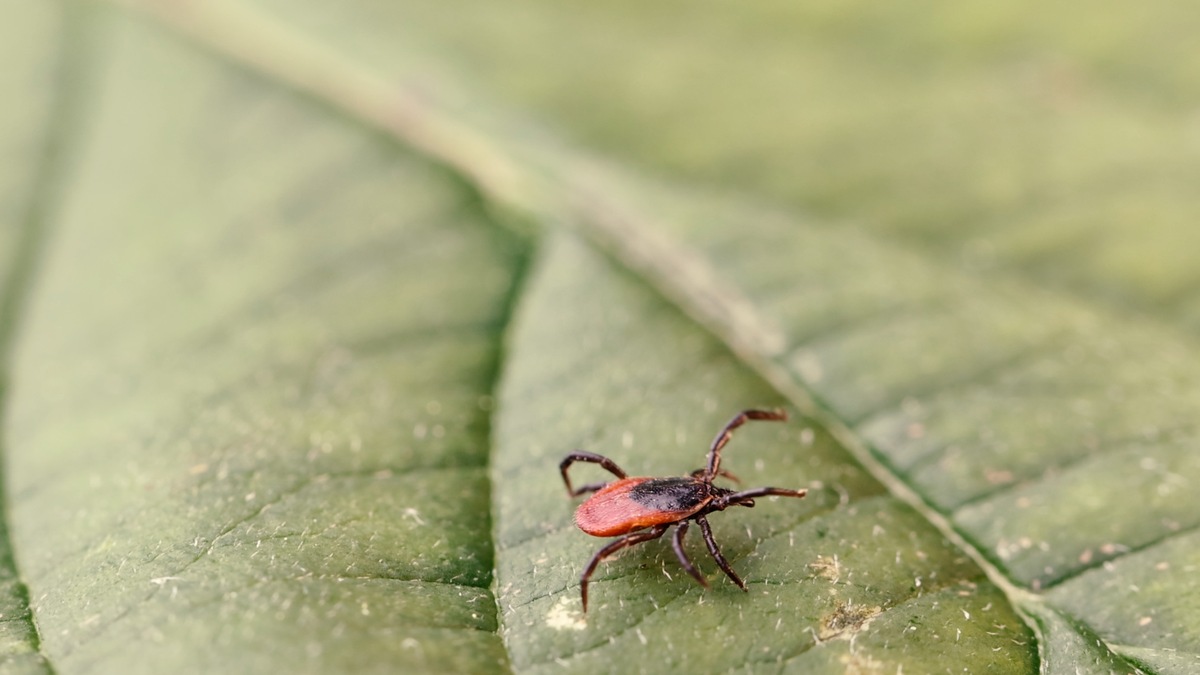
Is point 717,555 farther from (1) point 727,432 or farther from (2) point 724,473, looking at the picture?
(1) point 727,432

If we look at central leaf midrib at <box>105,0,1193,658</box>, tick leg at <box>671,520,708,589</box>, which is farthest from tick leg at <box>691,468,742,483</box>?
central leaf midrib at <box>105,0,1193,658</box>

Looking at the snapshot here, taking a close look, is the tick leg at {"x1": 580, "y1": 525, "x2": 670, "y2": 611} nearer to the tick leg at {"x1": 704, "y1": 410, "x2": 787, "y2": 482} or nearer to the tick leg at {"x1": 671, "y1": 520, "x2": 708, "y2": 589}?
the tick leg at {"x1": 671, "y1": 520, "x2": 708, "y2": 589}

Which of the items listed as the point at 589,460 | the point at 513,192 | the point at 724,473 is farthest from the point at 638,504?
the point at 513,192

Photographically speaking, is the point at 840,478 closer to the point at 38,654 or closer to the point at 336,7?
the point at 38,654

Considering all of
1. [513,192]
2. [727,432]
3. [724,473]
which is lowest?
[724,473]

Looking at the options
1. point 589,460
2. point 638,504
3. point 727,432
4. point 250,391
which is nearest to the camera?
point 638,504

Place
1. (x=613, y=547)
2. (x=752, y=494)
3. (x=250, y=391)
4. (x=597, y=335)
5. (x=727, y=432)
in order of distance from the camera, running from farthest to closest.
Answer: (x=597, y=335) → (x=250, y=391) → (x=727, y=432) → (x=752, y=494) → (x=613, y=547)

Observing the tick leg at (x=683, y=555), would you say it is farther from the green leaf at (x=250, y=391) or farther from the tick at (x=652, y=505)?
the green leaf at (x=250, y=391)

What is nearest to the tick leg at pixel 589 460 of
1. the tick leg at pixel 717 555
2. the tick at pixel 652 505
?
the tick at pixel 652 505
